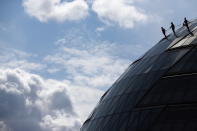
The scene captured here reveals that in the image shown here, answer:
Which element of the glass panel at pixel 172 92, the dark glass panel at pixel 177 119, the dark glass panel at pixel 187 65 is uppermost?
the dark glass panel at pixel 187 65

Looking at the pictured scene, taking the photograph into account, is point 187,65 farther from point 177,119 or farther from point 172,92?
point 177,119

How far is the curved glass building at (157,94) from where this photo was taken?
22.2 metres

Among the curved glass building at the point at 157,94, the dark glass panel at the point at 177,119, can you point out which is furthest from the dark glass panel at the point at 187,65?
the dark glass panel at the point at 177,119

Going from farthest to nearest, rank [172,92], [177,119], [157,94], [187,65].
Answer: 1. [187,65]
2. [157,94]
3. [172,92]
4. [177,119]

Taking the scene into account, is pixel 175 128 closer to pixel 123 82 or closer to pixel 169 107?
pixel 169 107

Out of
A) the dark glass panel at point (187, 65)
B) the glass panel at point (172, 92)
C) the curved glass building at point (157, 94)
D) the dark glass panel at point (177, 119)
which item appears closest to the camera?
the dark glass panel at point (177, 119)

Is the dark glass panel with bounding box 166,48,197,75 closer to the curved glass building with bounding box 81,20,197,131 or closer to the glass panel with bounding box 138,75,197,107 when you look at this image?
the curved glass building with bounding box 81,20,197,131

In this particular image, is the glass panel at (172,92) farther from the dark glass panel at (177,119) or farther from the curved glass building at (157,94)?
the dark glass panel at (177,119)

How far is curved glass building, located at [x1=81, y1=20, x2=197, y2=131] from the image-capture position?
2216 cm

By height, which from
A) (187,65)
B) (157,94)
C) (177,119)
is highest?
(187,65)

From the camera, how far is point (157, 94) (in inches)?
946

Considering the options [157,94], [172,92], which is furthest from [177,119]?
[157,94]

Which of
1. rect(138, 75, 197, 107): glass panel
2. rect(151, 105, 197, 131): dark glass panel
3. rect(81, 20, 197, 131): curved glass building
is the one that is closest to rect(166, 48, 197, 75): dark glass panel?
rect(81, 20, 197, 131): curved glass building

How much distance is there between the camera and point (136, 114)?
24.0 metres
